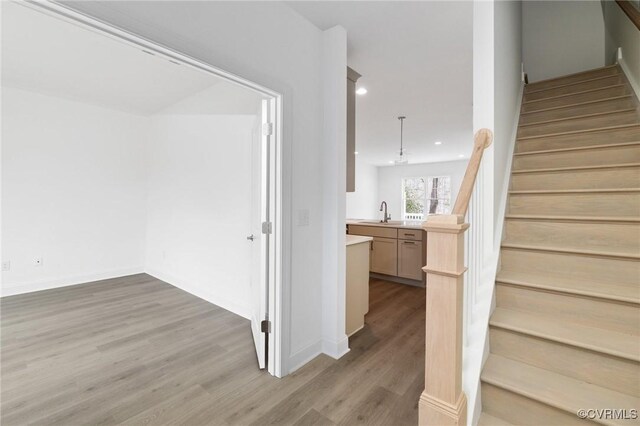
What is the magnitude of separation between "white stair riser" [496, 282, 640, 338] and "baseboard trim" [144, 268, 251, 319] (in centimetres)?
242

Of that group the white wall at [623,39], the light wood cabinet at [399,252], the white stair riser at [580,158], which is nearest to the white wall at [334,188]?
the white stair riser at [580,158]

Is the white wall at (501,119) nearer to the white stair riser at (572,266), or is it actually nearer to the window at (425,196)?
the white stair riser at (572,266)

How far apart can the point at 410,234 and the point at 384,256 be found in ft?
1.90

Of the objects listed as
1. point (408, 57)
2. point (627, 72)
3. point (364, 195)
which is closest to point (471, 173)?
point (408, 57)

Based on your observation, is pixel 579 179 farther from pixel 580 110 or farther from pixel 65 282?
pixel 65 282

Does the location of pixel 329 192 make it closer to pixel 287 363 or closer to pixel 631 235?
pixel 287 363

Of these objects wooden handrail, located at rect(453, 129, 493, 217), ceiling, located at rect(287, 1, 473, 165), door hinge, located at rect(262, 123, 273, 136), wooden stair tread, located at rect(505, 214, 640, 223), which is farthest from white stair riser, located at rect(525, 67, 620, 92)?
door hinge, located at rect(262, 123, 273, 136)

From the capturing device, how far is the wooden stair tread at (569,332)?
4.56 feet

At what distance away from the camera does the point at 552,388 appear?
1.38 m

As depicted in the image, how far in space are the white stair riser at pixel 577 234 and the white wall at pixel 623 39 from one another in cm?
174

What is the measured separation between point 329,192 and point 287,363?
1.34m

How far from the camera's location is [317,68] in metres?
2.36

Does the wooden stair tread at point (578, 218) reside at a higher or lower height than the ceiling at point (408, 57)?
lower

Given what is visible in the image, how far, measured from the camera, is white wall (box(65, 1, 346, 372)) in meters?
1.49
